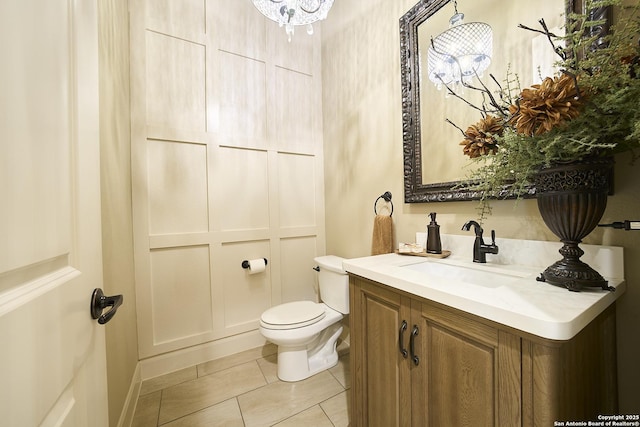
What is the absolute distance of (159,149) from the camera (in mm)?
1752

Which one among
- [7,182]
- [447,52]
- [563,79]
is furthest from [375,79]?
[7,182]

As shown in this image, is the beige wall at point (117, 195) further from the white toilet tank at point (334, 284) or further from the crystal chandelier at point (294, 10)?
the white toilet tank at point (334, 284)

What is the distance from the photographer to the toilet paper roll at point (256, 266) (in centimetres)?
198

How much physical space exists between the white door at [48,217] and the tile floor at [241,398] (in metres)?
0.96

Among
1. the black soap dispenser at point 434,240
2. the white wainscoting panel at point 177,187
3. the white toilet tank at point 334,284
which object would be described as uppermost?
the white wainscoting panel at point 177,187

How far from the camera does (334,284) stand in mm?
1804

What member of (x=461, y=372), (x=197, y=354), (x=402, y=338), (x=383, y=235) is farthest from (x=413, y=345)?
(x=197, y=354)

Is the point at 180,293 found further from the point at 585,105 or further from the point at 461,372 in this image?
the point at 585,105

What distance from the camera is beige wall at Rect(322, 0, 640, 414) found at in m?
0.79

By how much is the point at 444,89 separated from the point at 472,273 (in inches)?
39.4

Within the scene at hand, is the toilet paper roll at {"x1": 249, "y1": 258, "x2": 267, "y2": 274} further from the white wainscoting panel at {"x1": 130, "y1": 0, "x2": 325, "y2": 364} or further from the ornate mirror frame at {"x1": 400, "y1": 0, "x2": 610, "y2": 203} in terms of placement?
the ornate mirror frame at {"x1": 400, "y1": 0, "x2": 610, "y2": 203}

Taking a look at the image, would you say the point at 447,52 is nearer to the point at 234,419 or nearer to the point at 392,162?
the point at 392,162

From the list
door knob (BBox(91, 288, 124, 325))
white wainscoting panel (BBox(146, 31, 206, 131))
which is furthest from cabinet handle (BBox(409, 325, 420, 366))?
white wainscoting panel (BBox(146, 31, 206, 131))

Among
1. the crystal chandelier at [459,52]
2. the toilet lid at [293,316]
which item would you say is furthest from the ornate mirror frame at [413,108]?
the toilet lid at [293,316]
